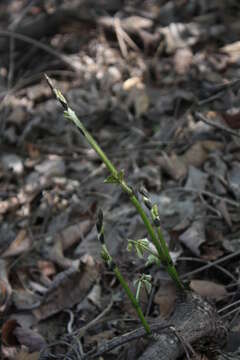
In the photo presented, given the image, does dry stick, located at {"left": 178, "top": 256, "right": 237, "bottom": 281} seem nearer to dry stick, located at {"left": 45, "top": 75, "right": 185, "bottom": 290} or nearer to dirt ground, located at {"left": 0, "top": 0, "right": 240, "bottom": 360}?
dirt ground, located at {"left": 0, "top": 0, "right": 240, "bottom": 360}

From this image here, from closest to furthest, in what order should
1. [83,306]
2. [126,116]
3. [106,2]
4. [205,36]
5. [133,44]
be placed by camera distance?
[83,306] < [126,116] < [205,36] < [133,44] < [106,2]

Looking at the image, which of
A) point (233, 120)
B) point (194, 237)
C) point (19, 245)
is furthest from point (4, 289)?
point (233, 120)

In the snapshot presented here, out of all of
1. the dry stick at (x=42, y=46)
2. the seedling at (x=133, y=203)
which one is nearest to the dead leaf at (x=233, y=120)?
the seedling at (x=133, y=203)

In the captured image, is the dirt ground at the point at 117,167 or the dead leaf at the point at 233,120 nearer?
the dirt ground at the point at 117,167

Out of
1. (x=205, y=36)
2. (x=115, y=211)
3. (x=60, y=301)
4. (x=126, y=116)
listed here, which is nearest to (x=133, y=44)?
(x=205, y=36)

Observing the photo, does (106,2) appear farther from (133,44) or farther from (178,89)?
(178,89)

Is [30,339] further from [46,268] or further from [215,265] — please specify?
[215,265]

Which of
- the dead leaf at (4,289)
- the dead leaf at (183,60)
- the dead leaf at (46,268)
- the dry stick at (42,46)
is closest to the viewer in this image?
the dead leaf at (4,289)

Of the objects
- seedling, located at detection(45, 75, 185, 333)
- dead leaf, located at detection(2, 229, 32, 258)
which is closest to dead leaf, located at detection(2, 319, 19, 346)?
dead leaf, located at detection(2, 229, 32, 258)

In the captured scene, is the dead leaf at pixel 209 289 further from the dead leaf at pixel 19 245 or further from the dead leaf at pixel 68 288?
the dead leaf at pixel 19 245
